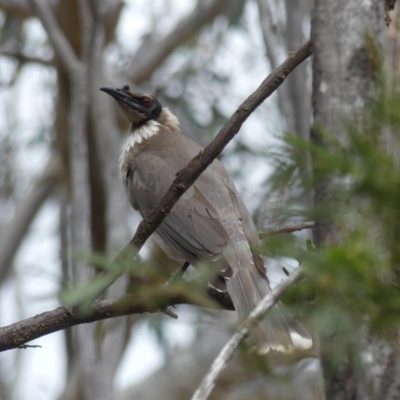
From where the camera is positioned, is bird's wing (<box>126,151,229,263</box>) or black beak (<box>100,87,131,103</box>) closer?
bird's wing (<box>126,151,229,263</box>)

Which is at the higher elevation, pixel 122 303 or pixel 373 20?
pixel 373 20

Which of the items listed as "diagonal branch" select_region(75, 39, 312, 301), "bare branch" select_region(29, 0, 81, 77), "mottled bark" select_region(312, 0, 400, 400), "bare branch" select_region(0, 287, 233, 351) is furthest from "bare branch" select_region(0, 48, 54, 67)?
"mottled bark" select_region(312, 0, 400, 400)

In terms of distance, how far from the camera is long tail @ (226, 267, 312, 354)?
3951 mm

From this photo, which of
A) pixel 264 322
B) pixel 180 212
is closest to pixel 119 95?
pixel 180 212

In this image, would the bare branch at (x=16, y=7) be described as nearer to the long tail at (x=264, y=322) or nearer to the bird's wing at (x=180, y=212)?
the bird's wing at (x=180, y=212)

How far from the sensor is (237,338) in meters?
2.85

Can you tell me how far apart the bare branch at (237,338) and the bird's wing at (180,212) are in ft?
6.99

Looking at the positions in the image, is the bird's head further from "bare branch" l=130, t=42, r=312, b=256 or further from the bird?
"bare branch" l=130, t=42, r=312, b=256

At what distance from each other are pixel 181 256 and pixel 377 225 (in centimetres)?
323

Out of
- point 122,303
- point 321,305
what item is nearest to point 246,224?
point 122,303

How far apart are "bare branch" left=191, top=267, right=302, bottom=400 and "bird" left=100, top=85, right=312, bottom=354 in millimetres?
1043

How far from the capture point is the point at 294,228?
12.8 ft

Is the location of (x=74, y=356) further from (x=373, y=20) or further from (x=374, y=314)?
(x=374, y=314)

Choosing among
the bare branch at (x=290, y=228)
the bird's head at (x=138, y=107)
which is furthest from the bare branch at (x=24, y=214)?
the bare branch at (x=290, y=228)
